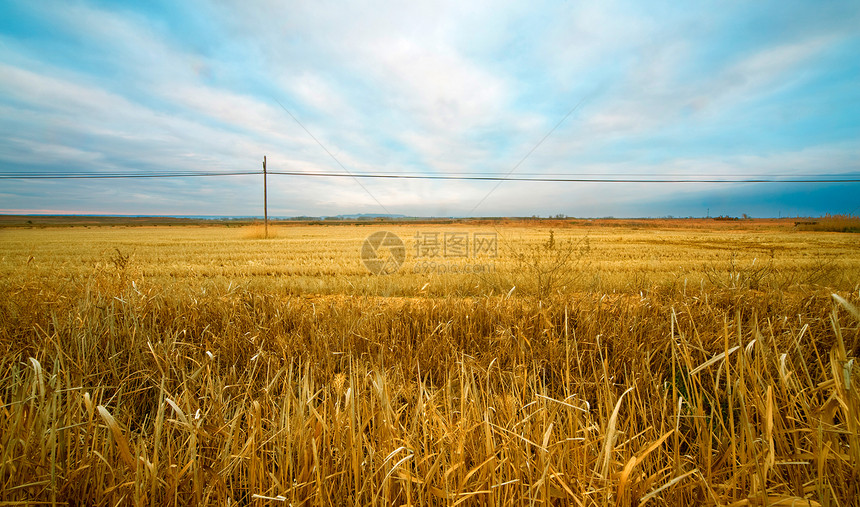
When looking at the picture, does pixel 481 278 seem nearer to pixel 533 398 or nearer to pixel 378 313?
pixel 378 313

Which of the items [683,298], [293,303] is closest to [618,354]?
[683,298]

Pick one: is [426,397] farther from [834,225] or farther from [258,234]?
[834,225]

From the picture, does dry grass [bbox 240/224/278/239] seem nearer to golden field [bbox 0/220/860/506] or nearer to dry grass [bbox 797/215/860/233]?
golden field [bbox 0/220/860/506]

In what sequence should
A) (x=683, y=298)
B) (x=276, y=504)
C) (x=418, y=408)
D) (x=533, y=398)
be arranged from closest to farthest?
1. (x=276, y=504)
2. (x=418, y=408)
3. (x=533, y=398)
4. (x=683, y=298)

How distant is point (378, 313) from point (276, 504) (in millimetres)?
2008

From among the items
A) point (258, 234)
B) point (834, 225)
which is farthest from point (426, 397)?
point (834, 225)

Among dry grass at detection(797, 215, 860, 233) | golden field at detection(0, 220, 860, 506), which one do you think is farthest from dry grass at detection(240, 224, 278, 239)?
dry grass at detection(797, 215, 860, 233)

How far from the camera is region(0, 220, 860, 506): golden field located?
1.28 meters

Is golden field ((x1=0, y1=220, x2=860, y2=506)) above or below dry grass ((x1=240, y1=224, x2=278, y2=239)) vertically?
below

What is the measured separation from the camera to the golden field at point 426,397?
4.20ft

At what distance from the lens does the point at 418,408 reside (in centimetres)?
157

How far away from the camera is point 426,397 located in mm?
2137

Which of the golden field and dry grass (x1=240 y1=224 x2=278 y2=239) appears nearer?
the golden field

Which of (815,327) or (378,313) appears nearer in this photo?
(815,327)
